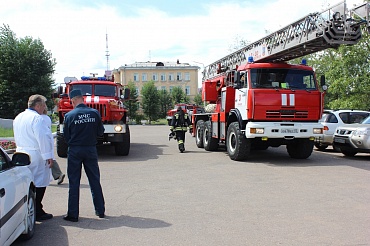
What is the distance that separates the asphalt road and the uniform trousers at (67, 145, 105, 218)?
0.24 meters

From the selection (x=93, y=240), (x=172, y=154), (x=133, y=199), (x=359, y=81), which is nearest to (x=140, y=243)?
(x=93, y=240)

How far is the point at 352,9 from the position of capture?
9844 millimetres

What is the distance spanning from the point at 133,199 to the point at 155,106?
47.0 metres

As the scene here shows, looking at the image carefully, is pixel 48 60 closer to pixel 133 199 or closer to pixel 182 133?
pixel 182 133

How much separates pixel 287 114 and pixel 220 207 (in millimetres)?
5526

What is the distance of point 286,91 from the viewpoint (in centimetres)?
1084

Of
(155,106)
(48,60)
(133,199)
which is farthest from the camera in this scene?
(155,106)

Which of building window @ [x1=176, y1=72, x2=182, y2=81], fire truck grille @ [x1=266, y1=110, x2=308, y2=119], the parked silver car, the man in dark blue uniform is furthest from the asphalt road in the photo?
building window @ [x1=176, y1=72, x2=182, y2=81]

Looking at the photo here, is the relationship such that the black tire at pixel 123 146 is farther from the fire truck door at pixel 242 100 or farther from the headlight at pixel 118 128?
the fire truck door at pixel 242 100

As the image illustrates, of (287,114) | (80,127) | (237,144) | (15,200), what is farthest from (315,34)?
(15,200)

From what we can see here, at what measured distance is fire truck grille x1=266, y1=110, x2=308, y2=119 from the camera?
1071cm

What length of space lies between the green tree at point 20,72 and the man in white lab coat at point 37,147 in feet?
75.1

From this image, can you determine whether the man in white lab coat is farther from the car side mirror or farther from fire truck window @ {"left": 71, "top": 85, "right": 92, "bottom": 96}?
fire truck window @ {"left": 71, "top": 85, "right": 92, "bottom": 96}

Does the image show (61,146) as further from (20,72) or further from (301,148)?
(20,72)
